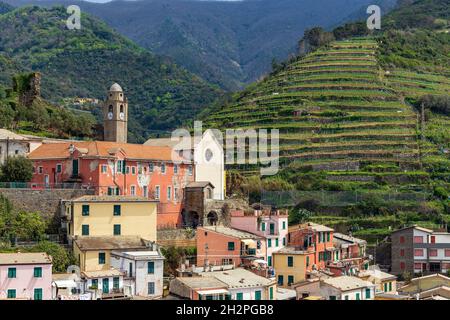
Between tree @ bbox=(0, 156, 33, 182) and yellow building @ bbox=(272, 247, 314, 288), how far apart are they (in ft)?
47.3

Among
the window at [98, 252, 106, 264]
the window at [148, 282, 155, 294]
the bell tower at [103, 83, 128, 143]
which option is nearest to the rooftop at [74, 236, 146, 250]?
the window at [98, 252, 106, 264]

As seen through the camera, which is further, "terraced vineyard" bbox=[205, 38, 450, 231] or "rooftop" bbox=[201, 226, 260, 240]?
"terraced vineyard" bbox=[205, 38, 450, 231]

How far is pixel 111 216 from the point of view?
139 ft

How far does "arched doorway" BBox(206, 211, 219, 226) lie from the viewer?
169 feet

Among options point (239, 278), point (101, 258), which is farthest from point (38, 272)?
point (239, 278)

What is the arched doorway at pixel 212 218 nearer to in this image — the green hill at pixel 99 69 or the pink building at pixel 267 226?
the pink building at pixel 267 226

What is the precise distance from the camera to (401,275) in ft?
170

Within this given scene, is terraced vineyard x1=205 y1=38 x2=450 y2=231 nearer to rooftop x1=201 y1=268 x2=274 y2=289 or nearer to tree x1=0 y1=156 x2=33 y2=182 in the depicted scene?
tree x1=0 y1=156 x2=33 y2=182

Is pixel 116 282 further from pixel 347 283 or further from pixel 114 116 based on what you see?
pixel 114 116

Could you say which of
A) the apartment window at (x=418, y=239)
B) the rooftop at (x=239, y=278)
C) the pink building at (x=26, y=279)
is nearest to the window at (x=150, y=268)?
the rooftop at (x=239, y=278)

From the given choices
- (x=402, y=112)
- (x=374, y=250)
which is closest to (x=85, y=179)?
(x=374, y=250)
